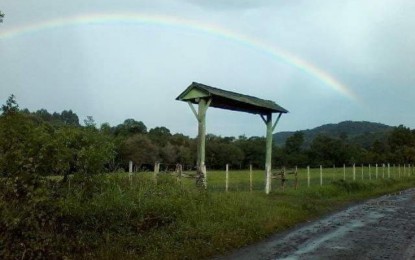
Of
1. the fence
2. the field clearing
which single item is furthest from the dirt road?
the field clearing

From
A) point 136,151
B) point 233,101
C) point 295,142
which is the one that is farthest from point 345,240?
point 295,142

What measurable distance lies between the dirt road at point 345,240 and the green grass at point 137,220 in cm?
64

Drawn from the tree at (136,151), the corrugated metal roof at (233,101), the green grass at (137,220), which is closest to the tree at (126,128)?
the tree at (136,151)

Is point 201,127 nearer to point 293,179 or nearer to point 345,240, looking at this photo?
point 345,240

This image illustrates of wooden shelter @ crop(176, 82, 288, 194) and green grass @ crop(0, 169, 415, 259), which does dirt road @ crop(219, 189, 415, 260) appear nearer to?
green grass @ crop(0, 169, 415, 259)

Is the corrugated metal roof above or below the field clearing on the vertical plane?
above

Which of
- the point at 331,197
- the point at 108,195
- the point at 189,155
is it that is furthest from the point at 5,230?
the point at 189,155

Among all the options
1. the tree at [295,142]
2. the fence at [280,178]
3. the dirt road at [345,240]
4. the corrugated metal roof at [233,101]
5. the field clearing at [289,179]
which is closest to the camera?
the dirt road at [345,240]

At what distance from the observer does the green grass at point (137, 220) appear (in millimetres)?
6730

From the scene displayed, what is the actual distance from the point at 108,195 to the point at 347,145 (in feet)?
357

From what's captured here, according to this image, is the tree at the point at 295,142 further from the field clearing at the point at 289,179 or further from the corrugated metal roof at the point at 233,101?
the corrugated metal roof at the point at 233,101

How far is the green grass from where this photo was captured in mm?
6730

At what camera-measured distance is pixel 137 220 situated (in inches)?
356

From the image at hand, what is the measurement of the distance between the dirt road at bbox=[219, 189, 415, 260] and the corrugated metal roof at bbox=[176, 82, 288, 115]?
5278mm
